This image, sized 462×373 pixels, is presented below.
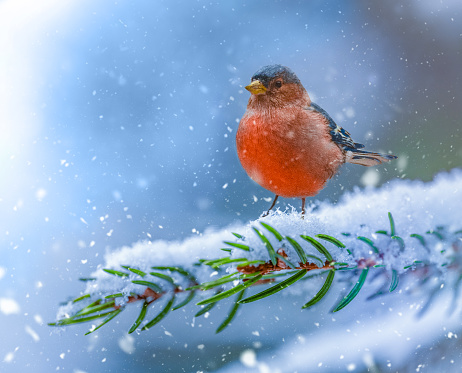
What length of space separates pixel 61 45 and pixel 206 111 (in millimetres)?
148

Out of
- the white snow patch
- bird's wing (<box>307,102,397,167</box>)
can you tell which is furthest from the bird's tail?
the white snow patch

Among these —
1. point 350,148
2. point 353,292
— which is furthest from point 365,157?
point 353,292

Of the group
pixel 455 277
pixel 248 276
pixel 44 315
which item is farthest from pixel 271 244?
pixel 44 315

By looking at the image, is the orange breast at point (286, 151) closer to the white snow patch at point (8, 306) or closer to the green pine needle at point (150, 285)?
the green pine needle at point (150, 285)

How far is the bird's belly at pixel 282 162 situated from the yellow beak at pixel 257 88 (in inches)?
1.1

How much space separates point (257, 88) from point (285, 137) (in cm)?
4

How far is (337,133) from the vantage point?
0.33 m

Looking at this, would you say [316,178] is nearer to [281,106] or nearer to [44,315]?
[281,106]

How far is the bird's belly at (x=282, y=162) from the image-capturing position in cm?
30

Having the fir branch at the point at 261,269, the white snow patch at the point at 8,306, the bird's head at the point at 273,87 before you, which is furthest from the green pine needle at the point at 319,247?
the white snow patch at the point at 8,306

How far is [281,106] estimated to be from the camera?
0.31m

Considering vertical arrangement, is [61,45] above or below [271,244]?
above

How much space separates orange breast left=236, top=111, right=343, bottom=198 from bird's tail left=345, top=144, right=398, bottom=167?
0.04ft

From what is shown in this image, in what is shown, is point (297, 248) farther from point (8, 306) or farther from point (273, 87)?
point (8, 306)
